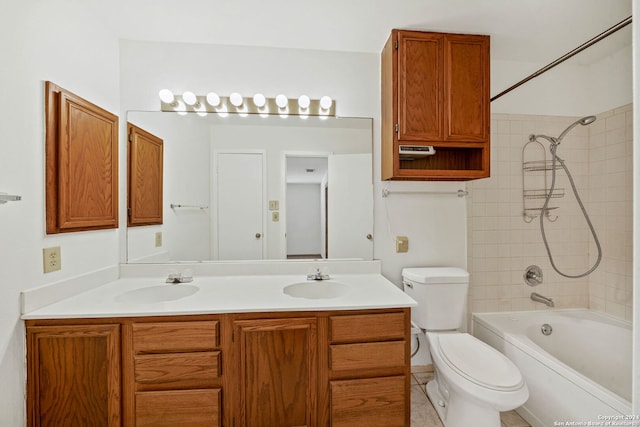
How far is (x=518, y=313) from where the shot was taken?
2.09 m

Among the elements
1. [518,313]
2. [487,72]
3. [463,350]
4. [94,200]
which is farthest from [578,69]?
[94,200]

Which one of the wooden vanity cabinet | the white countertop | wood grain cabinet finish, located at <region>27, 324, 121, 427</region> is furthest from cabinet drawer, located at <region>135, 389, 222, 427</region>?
the white countertop

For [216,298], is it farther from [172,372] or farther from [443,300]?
[443,300]

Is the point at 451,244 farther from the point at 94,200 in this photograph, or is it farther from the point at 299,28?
the point at 94,200

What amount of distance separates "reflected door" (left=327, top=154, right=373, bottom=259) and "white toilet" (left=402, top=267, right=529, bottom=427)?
38cm

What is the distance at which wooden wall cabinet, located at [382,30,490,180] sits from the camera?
168 cm

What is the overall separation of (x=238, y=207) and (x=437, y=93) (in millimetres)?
1489

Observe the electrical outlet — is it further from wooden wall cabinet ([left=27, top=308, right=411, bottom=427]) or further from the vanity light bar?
the vanity light bar

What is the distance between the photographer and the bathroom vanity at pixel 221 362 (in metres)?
1.23

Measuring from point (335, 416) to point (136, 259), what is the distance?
1556 millimetres

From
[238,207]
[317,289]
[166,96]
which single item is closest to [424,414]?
[317,289]

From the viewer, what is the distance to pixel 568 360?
1.91m

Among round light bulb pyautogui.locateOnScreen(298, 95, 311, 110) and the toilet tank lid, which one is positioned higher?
round light bulb pyautogui.locateOnScreen(298, 95, 311, 110)

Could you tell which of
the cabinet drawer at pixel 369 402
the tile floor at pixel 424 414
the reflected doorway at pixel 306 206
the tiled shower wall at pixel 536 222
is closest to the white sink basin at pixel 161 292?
the reflected doorway at pixel 306 206
